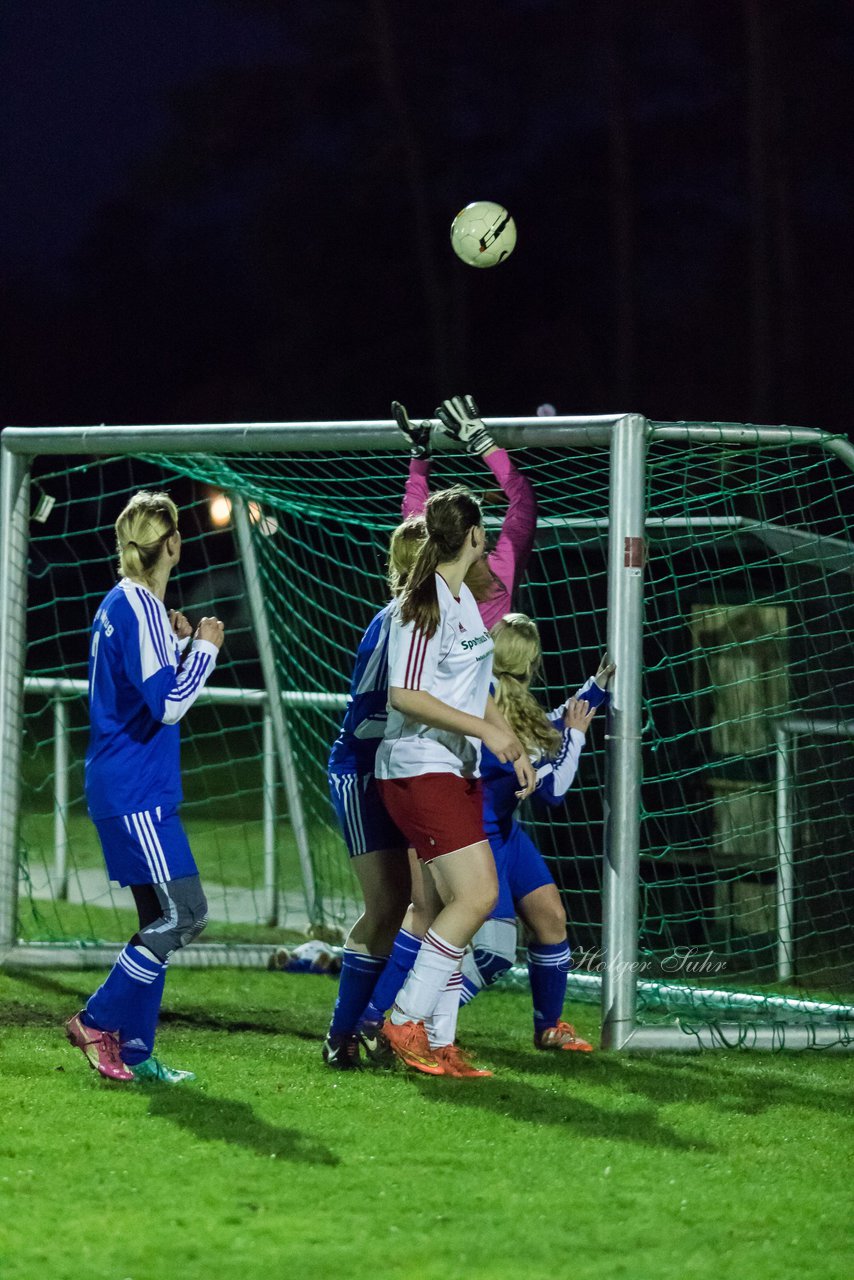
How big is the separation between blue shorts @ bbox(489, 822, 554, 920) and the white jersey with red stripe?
0.67 m

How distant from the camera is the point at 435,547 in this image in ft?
15.2

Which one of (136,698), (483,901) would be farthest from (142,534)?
(483,901)

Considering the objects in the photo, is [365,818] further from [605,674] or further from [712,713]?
[712,713]

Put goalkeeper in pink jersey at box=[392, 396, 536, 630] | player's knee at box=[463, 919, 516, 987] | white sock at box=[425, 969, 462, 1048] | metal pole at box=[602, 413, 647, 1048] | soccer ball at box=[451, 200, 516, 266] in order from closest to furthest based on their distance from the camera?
1. white sock at box=[425, 969, 462, 1048]
2. goalkeeper in pink jersey at box=[392, 396, 536, 630]
3. metal pole at box=[602, 413, 647, 1048]
4. player's knee at box=[463, 919, 516, 987]
5. soccer ball at box=[451, 200, 516, 266]

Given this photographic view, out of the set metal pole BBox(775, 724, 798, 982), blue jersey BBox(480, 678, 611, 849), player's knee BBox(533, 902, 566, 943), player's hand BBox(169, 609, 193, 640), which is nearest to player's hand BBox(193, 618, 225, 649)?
player's hand BBox(169, 609, 193, 640)

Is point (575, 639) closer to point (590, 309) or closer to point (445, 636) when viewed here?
point (445, 636)

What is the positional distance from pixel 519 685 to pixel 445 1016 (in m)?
1.10

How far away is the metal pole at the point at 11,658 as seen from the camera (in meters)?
6.64

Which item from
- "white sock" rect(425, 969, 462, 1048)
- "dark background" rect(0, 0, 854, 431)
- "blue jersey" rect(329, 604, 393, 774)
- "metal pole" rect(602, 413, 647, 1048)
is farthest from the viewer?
"dark background" rect(0, 0, 854, 431)

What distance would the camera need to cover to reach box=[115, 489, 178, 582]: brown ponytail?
4652mm

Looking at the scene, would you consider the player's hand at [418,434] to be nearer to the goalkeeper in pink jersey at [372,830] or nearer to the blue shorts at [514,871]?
the goalkeeper in pink jersey at [372,830]

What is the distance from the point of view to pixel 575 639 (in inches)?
276

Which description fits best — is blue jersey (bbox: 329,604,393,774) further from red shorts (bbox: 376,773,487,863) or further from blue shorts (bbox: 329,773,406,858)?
red shorts (bbox: 376,773,487,863)

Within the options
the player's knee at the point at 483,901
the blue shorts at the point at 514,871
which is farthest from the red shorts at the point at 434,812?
the blue shorts at the point at 514,871
